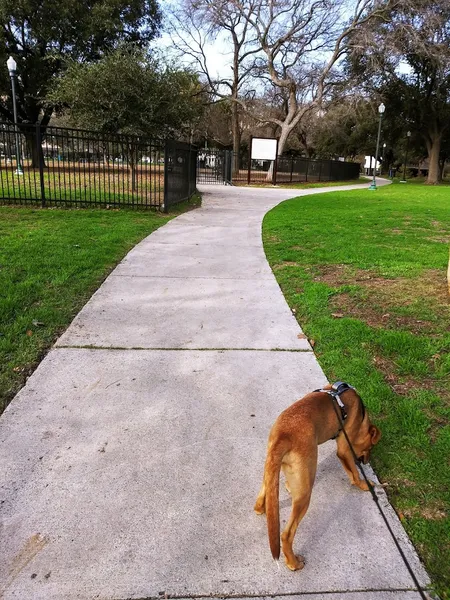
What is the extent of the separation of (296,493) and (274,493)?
12cm

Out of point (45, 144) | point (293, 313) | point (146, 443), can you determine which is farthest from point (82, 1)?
point (146, 443)

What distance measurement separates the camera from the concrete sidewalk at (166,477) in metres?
1.74

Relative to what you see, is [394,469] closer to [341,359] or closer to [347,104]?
[341,359]

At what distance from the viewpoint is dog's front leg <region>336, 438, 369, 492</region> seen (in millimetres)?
2178

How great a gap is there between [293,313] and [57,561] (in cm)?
→ 322

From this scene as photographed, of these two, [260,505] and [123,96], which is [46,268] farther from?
[123,96]

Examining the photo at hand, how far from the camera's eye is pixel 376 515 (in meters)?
2.07

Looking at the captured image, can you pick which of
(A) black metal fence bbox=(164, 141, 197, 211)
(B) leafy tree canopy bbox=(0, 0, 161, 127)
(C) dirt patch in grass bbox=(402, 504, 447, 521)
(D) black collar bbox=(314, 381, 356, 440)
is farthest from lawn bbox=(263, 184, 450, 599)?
(B) leafy tree canopy bbox=(0, 0, 161, 127)

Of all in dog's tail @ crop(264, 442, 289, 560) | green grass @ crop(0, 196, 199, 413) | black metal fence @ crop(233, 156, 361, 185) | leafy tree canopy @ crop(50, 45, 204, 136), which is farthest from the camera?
black metal fence @ crop(233, 156, 361, 185)

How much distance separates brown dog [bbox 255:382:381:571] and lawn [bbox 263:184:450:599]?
0.33 m

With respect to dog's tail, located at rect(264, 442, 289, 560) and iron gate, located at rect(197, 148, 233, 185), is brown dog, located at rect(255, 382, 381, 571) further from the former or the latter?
iron gate, located at rect(197, 148, 233, 185)

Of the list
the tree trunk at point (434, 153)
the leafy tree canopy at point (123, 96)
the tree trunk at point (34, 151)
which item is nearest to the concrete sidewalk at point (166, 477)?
the tree trunk at point (34, 151)

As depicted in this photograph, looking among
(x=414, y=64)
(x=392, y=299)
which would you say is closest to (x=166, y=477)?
(x=392, y=299)

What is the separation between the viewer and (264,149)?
80.5 feet
